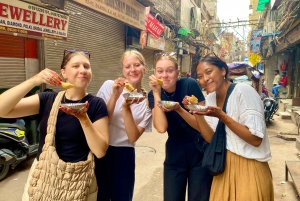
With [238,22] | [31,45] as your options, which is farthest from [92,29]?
[238,22]

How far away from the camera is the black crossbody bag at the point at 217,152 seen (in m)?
1.89

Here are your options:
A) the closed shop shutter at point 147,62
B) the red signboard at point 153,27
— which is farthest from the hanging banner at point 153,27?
the closed shop shutter at point 147,62

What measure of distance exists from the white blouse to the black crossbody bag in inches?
1.5

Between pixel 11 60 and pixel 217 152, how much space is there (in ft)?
18.7

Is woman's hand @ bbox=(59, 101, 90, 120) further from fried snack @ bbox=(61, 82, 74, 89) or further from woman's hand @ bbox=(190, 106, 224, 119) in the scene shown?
woman's hand @ bbox=(190, 106, 224, 119)

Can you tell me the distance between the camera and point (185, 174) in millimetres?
2184

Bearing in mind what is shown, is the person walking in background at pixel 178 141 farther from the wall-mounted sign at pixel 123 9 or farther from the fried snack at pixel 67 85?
the wall-mounted sign at pixel 123 9

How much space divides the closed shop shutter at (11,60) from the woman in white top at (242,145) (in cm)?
537

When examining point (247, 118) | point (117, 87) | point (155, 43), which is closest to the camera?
point (247, 118)

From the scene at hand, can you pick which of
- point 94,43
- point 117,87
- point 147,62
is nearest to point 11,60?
point 94,43

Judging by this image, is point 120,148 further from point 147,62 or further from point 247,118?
point 147,62

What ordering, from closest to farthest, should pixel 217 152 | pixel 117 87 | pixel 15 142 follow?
1. pixel 217 152
2. pixel 117 87
3. pixel 15 142

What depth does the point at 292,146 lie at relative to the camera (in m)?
6.80

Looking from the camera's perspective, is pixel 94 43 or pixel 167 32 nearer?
pixel 94 43
